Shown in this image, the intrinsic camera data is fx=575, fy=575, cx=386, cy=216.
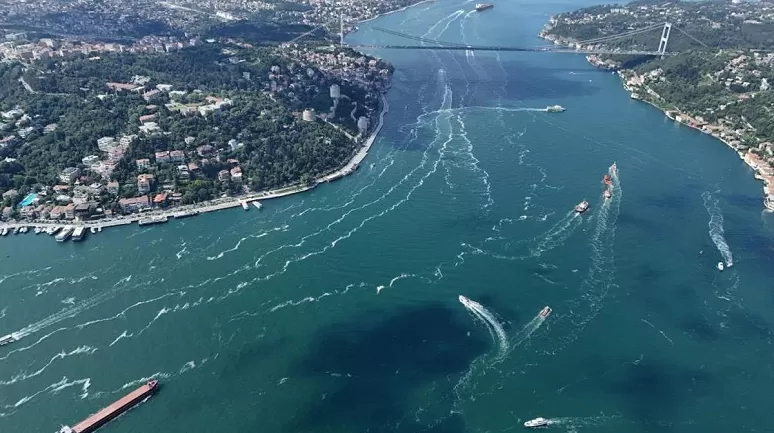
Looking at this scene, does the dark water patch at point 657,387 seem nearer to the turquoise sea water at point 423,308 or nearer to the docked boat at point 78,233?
the turquoise sea water at point 423,308

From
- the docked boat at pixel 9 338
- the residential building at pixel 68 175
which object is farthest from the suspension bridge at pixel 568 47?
the docked boat at pixel 9 338

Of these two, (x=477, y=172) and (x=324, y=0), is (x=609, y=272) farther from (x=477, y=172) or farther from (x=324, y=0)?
(x=324, y=0)

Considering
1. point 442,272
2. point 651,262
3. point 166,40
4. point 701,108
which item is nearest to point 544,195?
point 651,262

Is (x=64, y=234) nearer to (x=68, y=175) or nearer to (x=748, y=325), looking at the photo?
(x=68, y=175)

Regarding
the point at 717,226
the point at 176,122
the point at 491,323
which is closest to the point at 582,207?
the point at 717,226

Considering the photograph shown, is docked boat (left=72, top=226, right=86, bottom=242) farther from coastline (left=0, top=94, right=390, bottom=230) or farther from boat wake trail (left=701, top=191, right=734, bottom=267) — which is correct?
boat wake trail (left=701, top=191, right=734, bottom=267)

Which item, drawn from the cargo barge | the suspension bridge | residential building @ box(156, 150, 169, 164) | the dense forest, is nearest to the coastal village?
the suspension bridge
